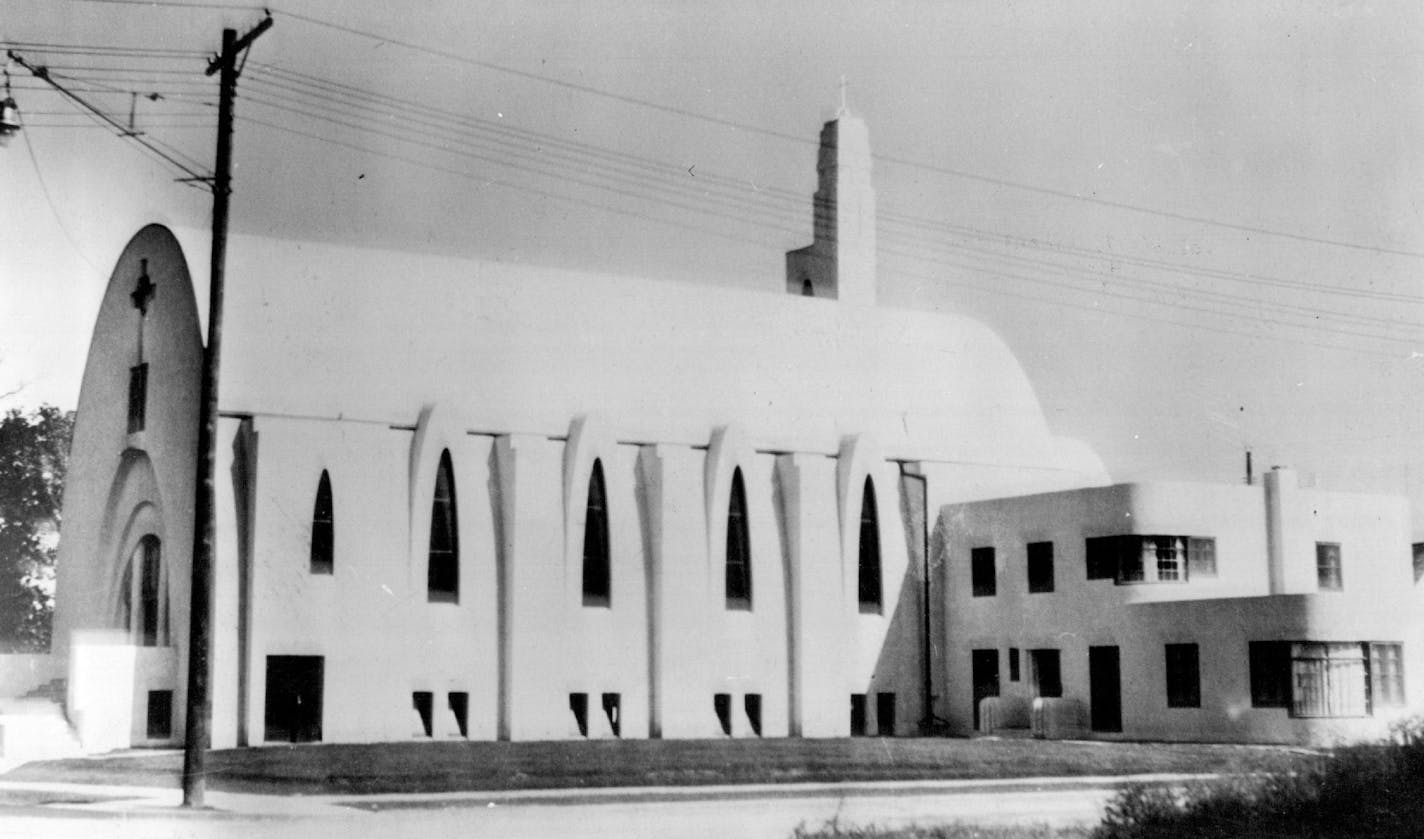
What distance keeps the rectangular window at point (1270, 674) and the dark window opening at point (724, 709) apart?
39.1 ft

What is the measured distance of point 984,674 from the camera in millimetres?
44750

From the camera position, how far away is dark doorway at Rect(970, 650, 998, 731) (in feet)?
146

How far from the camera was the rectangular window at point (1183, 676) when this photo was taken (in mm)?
38531

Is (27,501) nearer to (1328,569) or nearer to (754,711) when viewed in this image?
(754,711)

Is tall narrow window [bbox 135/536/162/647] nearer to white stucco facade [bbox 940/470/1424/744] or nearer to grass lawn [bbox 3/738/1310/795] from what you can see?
grass lawn [bbox 3/738/1310/795]

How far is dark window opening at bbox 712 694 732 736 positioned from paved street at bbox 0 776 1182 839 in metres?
15.0

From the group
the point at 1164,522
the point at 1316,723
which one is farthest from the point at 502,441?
the point at 1316,723

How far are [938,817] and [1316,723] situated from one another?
1743cm

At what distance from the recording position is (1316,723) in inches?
1435

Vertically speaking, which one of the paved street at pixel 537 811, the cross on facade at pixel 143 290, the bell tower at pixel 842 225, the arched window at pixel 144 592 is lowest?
the paved street at pixel 537 811

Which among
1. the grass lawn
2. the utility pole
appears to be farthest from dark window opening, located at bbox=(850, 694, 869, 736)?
the utility pole

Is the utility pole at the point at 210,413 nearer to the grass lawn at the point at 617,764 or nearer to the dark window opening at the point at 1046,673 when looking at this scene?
the grass lawn at the point at 617,764

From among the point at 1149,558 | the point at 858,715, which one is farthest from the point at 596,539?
the point at 1149,558

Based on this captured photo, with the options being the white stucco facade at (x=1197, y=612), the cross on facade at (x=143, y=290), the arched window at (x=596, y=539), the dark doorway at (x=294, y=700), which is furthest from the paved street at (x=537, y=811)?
the cross on facade at (x=143, y=290)
